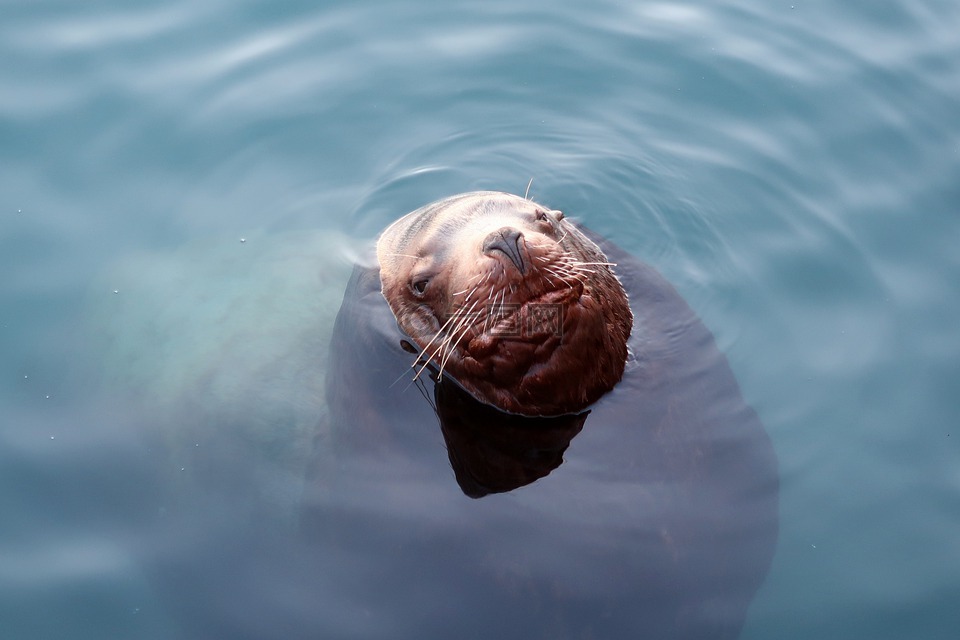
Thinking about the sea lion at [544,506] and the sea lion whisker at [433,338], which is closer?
the sea lion at [544,506]

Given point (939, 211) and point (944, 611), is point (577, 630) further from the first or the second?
point (939, 211)

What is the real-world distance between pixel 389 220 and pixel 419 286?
162cm

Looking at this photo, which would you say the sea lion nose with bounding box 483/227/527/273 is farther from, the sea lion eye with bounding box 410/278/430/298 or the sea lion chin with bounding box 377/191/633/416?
the sea lion eye with bounding box 410/278/430/298

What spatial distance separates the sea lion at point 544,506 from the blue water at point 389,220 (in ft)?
0.70

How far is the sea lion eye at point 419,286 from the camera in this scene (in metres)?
5.11

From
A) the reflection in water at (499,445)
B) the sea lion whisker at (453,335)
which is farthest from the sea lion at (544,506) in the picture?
the sea lion whisker at (453,335)

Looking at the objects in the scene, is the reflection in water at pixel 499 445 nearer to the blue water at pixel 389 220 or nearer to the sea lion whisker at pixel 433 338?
the sea lion whisker at pixel 433 338

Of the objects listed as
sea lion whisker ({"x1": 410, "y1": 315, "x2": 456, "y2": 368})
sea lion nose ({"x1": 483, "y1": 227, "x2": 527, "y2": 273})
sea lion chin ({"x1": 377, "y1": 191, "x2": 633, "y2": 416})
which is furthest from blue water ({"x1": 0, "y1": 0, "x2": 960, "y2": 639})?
sea lion nose ({"x1": 483, "y1": 227, "x2": 527, "y2": 273})

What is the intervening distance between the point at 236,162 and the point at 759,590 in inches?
179

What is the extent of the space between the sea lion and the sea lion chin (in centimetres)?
9

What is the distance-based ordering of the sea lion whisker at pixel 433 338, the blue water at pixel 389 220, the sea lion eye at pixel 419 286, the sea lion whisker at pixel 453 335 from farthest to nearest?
the sea lion eye at pixel 419 286, the blue water at pixel 389 220, the sea lion whisker at pixel 433 338, the sea lion whisker at pixel 453 335

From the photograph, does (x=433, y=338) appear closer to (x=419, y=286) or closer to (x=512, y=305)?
(x=419, y=286)

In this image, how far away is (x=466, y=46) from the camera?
795 centimetres

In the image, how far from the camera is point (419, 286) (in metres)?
5.16
